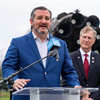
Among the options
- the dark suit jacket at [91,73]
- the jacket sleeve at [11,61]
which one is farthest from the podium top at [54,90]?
the dark suit jacket at [91,73]

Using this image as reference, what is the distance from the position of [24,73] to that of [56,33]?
4.47 m

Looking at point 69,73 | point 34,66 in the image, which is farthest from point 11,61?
point 69,73

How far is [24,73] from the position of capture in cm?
238

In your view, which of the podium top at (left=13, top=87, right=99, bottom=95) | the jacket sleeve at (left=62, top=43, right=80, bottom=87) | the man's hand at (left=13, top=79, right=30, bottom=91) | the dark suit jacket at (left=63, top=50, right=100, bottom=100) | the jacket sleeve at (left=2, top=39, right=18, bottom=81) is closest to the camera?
the podium top at (left=13, top=87, right=99, bottom=95)

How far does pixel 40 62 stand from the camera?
241 centimetres

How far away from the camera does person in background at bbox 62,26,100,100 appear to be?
354 cm

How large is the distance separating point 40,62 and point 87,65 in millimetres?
1472

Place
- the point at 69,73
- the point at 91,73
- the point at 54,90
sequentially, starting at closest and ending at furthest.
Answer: the point at 54,90 → the point at 69,73 → the point at 91,73

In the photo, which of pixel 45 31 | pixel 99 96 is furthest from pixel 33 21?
pixel 99 96

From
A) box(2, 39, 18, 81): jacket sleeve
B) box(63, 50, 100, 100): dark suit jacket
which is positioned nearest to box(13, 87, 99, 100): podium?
box(2, 39, 18, 81): jacket sleeve

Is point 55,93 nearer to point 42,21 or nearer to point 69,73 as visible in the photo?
point 69,73

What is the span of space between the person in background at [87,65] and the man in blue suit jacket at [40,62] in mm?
1092

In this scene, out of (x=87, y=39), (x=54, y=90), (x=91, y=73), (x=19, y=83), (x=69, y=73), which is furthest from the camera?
(x=87, y=39)

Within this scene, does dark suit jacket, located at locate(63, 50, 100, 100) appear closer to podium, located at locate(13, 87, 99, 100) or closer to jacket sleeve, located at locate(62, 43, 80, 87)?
jacket sleeve, located at locate(62, 43, 80, 87)
